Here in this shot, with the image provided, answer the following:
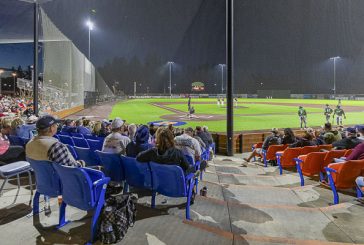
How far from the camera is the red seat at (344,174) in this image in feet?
16.0

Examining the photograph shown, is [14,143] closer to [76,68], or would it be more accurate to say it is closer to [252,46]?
[76,68]

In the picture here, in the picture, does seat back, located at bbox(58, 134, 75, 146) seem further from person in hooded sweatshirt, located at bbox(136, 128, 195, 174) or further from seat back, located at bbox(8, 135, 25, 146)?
person in hooded sweatshirt, located at bbox(136, 128, 195, 174)

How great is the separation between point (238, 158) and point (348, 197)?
18.9 ft

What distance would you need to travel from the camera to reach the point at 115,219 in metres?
3.06

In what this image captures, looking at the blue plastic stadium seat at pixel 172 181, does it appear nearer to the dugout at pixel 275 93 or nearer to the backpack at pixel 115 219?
the backpack at pixel 115 219

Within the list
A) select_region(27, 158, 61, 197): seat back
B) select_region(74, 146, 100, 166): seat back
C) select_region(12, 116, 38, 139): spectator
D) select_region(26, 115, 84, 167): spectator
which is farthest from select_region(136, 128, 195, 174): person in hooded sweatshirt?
select_region(12, 116, 38, 139): spectator

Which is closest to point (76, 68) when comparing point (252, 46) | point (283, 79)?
point (252, 46)

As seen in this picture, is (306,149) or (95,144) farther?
(306,149)

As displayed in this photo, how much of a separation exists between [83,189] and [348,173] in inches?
166

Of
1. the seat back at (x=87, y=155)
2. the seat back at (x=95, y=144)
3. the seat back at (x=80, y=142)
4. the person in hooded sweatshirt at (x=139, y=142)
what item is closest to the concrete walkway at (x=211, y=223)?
the person in hooded sweatshirt at (x=139, y=142)

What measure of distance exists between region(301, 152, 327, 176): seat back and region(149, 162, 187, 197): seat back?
333cm

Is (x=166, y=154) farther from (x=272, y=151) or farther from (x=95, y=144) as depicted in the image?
(x=272, y=151)

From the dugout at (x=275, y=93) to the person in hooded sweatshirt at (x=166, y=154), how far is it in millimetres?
69000

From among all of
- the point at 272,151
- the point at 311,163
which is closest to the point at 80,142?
the point at 311,163
